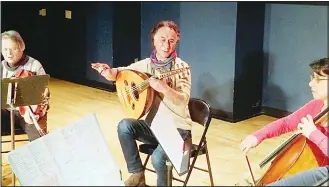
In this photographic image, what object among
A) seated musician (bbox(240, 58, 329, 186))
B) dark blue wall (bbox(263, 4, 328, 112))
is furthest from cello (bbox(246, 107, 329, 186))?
dark blue wall (bbox(263, 4, 328, 112))

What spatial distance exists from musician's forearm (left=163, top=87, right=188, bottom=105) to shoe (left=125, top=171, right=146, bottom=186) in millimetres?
282

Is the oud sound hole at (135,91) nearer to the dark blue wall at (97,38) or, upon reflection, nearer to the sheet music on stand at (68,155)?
the sheet music on stand at (68,155)

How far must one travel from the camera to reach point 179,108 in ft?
6.05

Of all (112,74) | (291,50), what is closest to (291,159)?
(112,74)

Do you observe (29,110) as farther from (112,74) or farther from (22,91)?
(112,74)

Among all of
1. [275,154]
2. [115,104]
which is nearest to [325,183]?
[275,154]

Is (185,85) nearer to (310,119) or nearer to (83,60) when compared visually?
(310,119)

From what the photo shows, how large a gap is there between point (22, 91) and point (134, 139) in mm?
468

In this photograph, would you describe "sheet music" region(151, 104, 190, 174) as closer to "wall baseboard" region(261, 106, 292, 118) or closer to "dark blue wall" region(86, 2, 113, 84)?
"dark blue wall" region(86, 2, 113, 84)

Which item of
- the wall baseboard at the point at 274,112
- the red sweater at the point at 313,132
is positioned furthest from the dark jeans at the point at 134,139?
the wall baseboard at the point at 274,112

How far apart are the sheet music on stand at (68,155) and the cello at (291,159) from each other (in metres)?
0.51

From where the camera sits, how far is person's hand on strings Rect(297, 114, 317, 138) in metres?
1.64

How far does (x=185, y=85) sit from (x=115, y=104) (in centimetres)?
34

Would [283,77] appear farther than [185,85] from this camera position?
Yes
